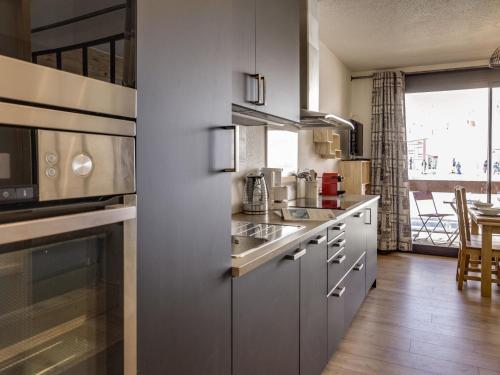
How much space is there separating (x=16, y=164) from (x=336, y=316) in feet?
7.47

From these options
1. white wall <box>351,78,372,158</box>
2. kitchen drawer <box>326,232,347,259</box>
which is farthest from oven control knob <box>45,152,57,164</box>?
white wall <box>351,78,372,158</box>

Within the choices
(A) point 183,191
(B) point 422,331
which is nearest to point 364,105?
(B) point 422,331

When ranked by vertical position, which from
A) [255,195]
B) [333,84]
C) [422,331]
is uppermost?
[333,84]

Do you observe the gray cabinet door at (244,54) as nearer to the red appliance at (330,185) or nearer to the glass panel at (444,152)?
the red appliance at (330,185)

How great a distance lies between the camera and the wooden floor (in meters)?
2.45

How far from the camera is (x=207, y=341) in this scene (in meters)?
1.15

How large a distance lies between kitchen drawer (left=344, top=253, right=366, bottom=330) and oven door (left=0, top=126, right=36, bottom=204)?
247cm

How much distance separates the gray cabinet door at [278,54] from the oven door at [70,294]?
47.5 inches

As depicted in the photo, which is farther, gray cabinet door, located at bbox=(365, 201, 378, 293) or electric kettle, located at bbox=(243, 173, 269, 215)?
gray cabinet door, located at bbox=(365, 201, 378, 293)

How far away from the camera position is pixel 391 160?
539 cm

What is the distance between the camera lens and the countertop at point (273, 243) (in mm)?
1330

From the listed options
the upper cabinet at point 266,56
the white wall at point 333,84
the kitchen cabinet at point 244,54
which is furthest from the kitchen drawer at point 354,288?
the white wall at point 333,84

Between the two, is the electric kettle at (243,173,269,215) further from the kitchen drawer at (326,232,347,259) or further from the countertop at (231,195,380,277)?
the kitchen drawer at (326,232,347,259)

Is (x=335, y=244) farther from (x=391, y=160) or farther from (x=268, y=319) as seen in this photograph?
(x=391, y=160)
